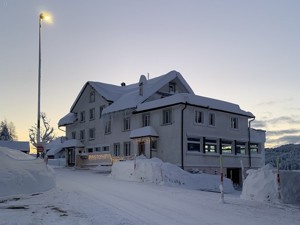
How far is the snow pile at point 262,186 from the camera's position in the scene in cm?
1414

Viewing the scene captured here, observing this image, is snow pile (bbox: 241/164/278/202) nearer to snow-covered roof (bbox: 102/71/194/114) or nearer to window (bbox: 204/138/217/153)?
window (bbox: 204/138/217/153)

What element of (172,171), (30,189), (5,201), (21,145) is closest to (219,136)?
(172,171)

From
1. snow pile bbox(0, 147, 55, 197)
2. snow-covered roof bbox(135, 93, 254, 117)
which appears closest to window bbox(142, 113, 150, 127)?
snow-covered roof bbox(135, 93, 254, 117)

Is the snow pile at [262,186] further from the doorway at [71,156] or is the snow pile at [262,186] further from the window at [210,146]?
the doorway at [71,156]

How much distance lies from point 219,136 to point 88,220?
88.5 ft

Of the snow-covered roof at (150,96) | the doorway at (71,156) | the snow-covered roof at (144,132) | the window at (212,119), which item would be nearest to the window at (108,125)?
the snow-covered roof at (150,96)

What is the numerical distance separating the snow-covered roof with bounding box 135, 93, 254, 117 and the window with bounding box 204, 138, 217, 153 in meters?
2.97

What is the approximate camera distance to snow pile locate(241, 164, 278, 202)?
1414 cm

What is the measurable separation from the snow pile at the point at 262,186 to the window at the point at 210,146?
58.7 ft

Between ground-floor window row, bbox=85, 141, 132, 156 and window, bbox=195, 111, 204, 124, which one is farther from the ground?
window, bbox=195, 111, 204, 124

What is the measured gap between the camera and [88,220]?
9352mm

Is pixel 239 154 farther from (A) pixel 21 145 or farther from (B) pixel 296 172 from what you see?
(A) pixel 21 145

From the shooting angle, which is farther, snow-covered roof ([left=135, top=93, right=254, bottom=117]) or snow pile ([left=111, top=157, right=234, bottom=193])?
snow-covered roof ([left=135, top=93, right=254, bottom=117])

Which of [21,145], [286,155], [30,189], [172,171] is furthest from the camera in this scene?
[21,145]
